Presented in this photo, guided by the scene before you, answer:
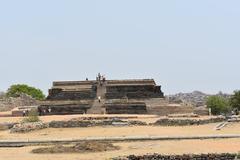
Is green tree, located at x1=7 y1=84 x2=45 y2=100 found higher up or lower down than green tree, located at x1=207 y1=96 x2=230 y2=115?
higher up

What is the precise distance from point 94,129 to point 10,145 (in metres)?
9.55

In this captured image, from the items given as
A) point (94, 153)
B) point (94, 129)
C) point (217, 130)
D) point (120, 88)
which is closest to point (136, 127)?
point (94, 129)

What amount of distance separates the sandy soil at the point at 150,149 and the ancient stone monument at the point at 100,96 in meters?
24.8

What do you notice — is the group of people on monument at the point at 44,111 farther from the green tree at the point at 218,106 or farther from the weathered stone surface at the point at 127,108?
the green tree at the point at 218,106

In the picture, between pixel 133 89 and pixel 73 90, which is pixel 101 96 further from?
pixel 73 90

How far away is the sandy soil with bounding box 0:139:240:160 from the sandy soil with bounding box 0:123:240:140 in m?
5.11

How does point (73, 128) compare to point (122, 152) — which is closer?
point (122, 152)

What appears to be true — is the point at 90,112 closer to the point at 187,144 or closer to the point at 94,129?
the point at 94,129

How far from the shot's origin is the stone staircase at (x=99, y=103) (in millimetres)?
53287

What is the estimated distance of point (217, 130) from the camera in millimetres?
34469

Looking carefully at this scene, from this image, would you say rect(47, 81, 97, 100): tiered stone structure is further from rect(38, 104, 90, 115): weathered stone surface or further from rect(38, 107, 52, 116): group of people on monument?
rect(38, 107, 52, 116): group of people on monument

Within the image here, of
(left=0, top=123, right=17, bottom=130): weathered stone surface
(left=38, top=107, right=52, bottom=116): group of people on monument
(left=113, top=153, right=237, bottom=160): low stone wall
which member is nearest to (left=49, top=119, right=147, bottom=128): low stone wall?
(left=0, top=123, right=17, bottom=130): weathered stone surface

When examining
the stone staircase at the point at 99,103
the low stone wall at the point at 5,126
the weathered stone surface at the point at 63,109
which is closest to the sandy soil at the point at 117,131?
the low stone wall at the point at 5,126

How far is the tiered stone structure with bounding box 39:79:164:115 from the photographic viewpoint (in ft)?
176
